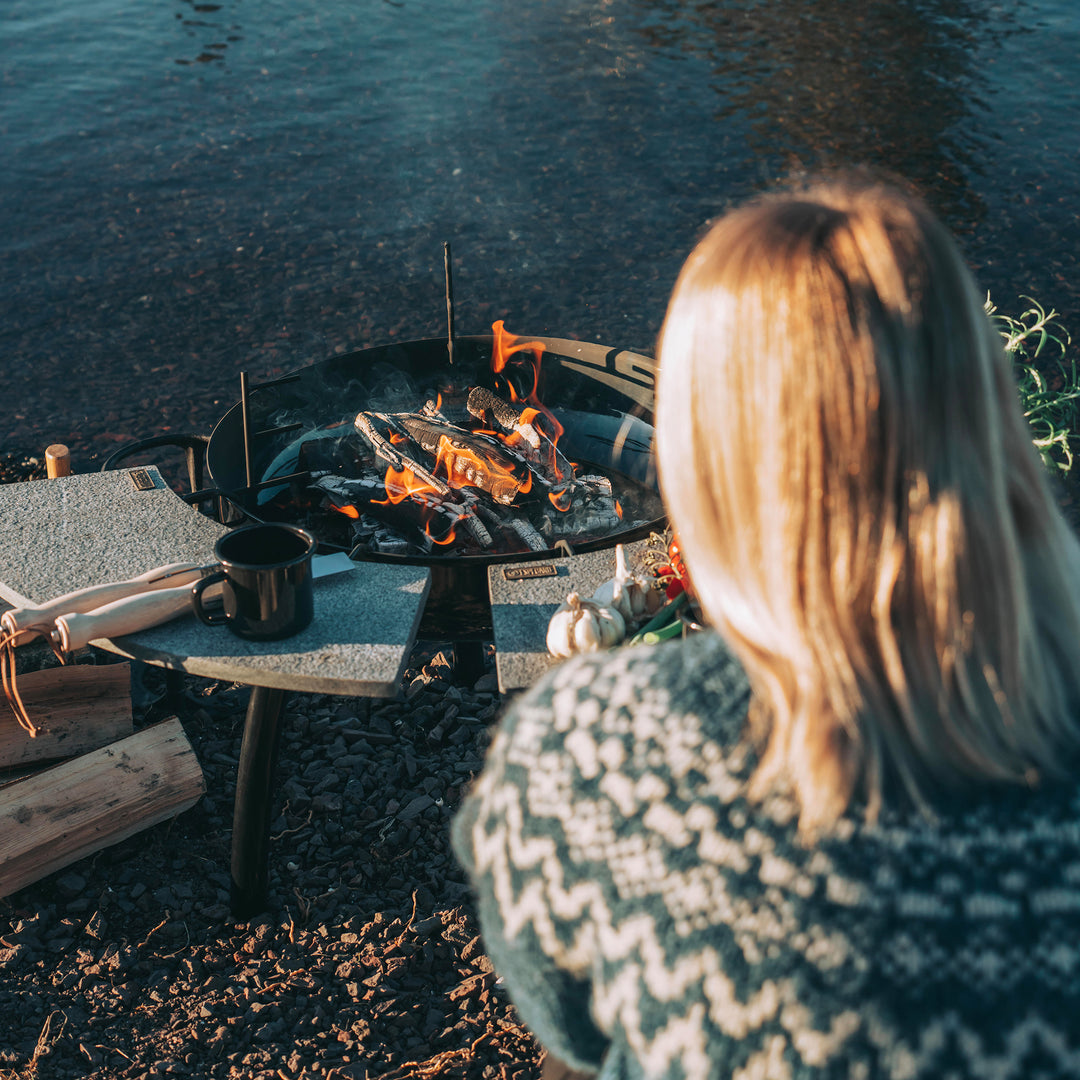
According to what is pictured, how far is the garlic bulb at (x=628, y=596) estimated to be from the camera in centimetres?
265

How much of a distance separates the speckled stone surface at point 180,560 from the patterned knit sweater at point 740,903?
118 cm

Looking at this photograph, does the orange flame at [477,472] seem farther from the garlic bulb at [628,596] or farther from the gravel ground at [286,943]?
the garlic bulb at [628,596]

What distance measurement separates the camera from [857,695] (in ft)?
3.50

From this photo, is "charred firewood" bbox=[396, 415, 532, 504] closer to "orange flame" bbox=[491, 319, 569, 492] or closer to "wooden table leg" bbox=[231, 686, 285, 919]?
"orange flame" bbox=[491, 319, 569, 492]

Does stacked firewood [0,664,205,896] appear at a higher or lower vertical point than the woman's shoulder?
lower

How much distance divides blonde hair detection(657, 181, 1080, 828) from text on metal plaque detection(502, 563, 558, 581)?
1.81 m

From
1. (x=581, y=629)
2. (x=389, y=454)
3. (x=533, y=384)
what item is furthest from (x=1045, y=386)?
(x=581, y=629)

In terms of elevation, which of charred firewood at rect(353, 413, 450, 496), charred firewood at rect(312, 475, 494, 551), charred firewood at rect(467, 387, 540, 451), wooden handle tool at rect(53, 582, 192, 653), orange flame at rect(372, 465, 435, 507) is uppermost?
wooden handle tool at rect(53, 582, 192, 653)

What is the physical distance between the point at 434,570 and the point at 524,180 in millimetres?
7664

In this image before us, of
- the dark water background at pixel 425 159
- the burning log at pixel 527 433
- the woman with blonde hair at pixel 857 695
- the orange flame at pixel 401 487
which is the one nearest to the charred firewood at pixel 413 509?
the orange flame at pixel 401 487

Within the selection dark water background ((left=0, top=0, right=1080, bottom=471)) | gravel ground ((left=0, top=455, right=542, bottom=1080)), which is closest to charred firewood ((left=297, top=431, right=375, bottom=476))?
gravel ground ((left=0, top=455, right=542, bottom=1080))

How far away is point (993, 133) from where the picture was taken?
10.4 metres

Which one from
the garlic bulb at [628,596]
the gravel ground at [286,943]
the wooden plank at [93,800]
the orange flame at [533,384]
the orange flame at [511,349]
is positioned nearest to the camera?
the garlic bulb at [628,596]

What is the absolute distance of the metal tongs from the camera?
2480mm
